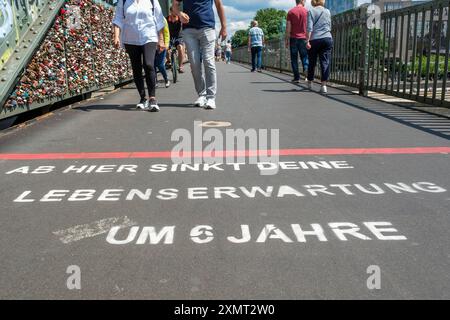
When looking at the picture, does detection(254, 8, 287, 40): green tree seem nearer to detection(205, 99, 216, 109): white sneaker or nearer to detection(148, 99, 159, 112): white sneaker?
detection(205, 99, 216, 109): white sneaker

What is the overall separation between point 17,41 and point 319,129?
427cm

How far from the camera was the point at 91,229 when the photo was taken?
2.84m

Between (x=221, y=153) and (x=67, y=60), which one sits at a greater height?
(x=67, y=60)

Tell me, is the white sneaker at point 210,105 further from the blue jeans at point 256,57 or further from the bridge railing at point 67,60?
the blue jeans at point 256,57

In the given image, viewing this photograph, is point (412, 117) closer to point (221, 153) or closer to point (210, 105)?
point (210, 105)

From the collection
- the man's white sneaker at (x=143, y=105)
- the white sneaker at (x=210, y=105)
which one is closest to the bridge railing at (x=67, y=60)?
the man's white sneaker at (x=143, y=105)

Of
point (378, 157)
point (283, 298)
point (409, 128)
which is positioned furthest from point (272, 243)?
point (409, 128)

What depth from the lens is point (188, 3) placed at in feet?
25.4

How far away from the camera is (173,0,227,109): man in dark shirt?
772cm

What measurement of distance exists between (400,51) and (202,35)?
3.83m

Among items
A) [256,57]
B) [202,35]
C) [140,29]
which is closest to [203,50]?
[202,35]

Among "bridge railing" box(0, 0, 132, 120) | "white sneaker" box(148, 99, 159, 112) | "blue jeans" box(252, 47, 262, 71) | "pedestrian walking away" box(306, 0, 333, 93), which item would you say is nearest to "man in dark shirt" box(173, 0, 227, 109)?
"white sneaker" box(148, 99, 159, 112)

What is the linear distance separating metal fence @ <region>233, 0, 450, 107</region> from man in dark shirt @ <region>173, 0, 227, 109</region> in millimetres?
3350

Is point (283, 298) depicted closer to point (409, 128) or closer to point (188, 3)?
point (409, 128)
